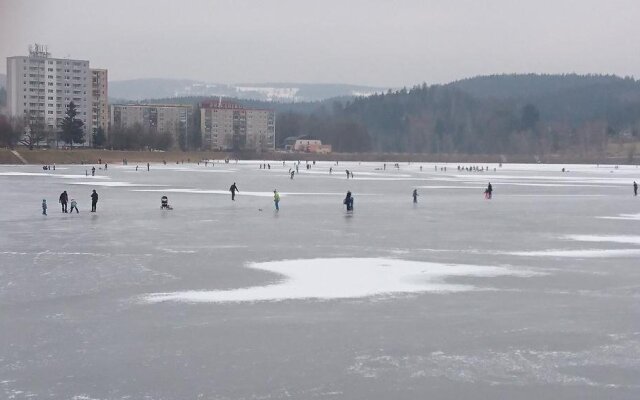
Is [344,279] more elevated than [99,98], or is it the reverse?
[99,98]

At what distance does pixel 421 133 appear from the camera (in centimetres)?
18200

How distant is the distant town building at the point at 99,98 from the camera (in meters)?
146

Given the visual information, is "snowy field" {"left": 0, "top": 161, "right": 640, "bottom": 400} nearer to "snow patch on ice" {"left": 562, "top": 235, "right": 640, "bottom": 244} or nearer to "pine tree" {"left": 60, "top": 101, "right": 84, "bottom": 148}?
"snow patch on ice" {"left": 562, "top": 235, "right": 640, "bottom": 244}

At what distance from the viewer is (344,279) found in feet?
42.0

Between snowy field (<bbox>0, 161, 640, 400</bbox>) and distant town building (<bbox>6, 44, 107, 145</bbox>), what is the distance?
127330 mm

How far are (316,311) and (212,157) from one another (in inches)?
4151

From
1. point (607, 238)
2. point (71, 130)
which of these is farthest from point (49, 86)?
point (607, 238)

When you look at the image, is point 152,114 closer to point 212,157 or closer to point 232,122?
point 232,122

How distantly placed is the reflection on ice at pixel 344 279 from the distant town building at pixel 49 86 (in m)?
132

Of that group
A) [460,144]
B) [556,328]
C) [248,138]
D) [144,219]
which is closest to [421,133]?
[460,144]

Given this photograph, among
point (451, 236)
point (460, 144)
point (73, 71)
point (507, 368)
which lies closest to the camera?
point (507, 368)

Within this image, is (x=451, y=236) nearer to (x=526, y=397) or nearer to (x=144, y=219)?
(x=144, y=219)

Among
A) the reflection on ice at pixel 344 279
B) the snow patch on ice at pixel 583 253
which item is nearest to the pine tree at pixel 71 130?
the reflection on ice at pixel 344 279

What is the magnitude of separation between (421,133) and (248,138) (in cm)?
4169
